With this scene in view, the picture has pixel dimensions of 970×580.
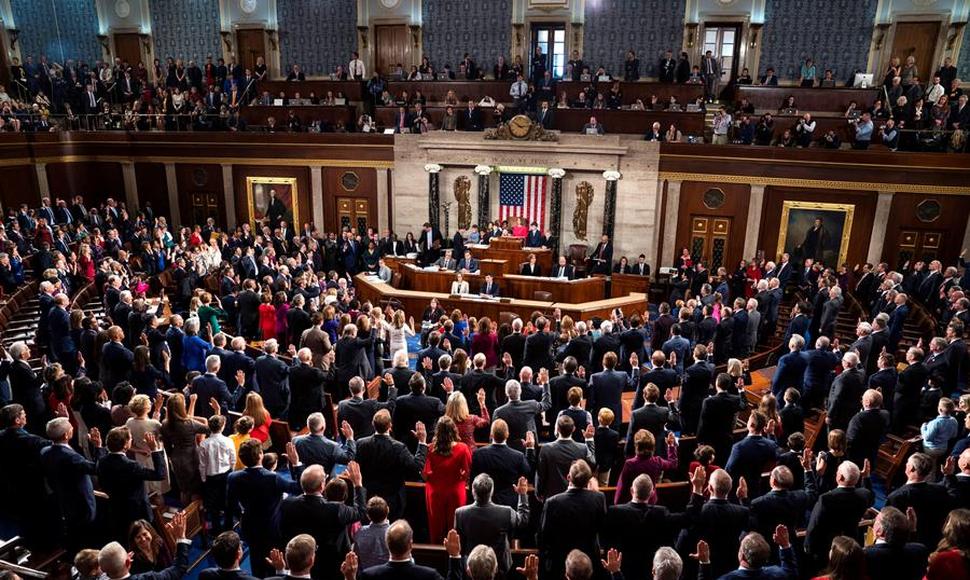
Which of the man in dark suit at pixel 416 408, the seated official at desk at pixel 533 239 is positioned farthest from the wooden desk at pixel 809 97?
the man in dark suit at pixel 416 408

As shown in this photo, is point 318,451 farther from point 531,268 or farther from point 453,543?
point 531,268

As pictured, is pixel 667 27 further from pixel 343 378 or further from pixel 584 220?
pixel 343 378

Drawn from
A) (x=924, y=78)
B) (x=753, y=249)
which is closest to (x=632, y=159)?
(x=753, y=249)

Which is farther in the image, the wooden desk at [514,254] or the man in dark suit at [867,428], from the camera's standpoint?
the wooden desk at [514,254]

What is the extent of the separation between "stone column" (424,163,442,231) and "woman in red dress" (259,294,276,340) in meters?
7.78

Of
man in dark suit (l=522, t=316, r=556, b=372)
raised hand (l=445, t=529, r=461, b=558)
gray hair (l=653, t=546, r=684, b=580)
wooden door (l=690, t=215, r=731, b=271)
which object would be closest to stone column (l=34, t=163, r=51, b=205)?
man in dark suit (l=522, t=316, r=556, b=372)

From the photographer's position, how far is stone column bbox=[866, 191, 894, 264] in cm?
1447

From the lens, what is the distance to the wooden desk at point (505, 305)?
12.2 meters

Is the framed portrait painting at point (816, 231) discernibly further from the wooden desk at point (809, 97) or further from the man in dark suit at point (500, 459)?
the man in dark suit at point (500, 459)

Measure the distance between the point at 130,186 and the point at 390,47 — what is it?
9137 millimetres

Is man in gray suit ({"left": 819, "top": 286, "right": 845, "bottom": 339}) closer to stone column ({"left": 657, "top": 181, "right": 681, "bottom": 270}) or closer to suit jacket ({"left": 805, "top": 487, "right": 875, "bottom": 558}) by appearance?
stone column ({"left": 657, "top": 181, "right": 681, "bottom": 270})

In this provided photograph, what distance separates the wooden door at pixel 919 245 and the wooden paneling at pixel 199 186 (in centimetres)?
1805

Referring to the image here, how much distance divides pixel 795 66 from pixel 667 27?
378 cm

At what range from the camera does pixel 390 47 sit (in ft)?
66.9
